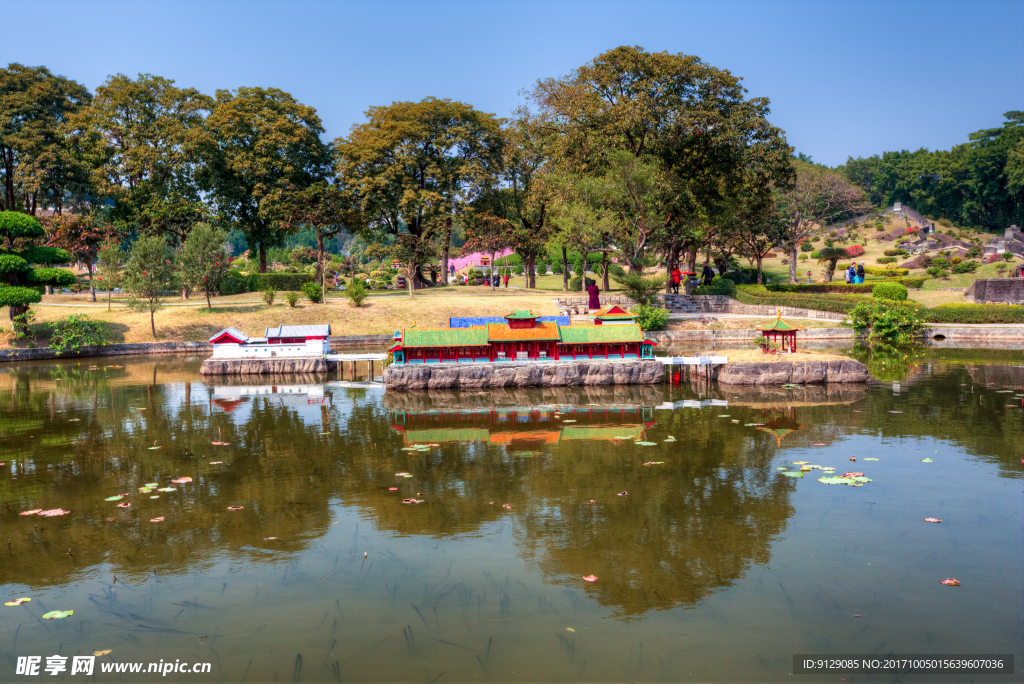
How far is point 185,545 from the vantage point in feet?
43.9

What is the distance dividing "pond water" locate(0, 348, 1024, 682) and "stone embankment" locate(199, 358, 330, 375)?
458 inches

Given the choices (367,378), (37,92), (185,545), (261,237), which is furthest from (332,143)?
(185,545)

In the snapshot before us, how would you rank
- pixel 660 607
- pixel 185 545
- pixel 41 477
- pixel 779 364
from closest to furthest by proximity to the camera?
pixel 660 607 → pixel 185 545 → pixel 41 477 → pixel 779 364

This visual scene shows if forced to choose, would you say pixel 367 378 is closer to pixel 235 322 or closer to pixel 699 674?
pixel 235 322

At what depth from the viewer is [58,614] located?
10711 mm

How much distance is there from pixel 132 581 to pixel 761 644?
34.6ft

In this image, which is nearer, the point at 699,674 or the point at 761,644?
the point at 699,674

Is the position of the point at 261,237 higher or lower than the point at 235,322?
higher

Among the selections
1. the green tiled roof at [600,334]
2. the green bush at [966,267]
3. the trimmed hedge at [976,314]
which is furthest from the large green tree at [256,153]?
the green bush at [966,267]

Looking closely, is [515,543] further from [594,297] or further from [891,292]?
[891,292]

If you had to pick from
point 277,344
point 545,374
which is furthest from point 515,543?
point 277,344

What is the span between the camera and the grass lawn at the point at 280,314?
1954 inches

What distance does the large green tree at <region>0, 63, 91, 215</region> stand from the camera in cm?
5497

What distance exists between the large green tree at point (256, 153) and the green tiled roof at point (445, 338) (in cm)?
3654
